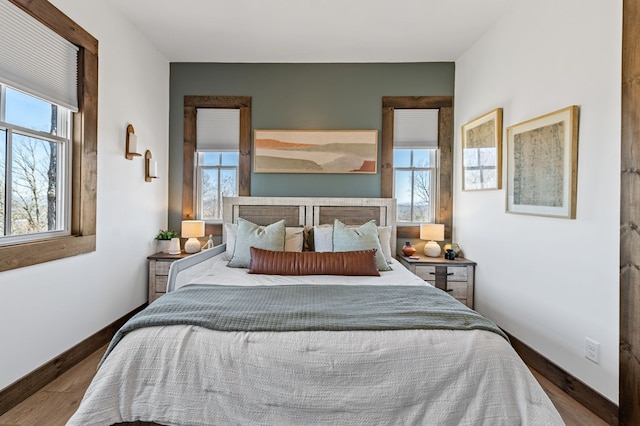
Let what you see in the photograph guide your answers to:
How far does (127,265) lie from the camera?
10.5ft

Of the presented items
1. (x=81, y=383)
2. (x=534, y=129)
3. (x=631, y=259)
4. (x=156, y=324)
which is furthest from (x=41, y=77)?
(x=631, y=259)

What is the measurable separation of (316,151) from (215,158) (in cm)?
124

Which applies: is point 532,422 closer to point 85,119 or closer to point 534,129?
point 534,129

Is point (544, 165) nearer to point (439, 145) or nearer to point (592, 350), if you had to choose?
point (592, 350)

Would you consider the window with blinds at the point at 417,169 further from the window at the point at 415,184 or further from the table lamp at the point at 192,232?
the table lamp at the point at 192,232

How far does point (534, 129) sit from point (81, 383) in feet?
12.4

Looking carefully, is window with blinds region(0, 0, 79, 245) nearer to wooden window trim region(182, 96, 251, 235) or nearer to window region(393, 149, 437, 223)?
wooden window trim region(182, 96, 251, 235)

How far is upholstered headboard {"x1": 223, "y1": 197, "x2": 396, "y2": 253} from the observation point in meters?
3.78

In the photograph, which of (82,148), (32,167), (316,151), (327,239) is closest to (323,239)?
(327,239)

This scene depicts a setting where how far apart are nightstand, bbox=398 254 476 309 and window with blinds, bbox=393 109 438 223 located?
0.73 m

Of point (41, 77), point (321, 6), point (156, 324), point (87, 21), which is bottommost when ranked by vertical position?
point (156, 324)

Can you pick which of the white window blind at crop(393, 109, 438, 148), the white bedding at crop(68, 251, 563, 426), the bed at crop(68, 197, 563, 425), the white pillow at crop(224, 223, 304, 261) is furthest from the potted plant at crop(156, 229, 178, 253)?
the white window blind at crop(393, 109, 438, 148)

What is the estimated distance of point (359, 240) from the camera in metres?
2.99

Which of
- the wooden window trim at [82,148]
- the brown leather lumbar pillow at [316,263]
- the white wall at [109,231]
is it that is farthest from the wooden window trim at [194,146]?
the brown leather lumbar pillow at [316,263]
